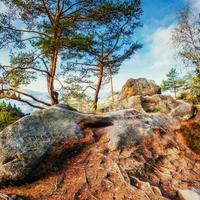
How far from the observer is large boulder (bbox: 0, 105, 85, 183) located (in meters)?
6.09

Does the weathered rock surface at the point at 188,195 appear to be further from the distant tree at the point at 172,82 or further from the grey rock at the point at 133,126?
the distant tree at the point at 172,82

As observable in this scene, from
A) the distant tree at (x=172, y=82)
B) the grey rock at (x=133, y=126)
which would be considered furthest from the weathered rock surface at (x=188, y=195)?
the distant tree at (x=172, y=82)

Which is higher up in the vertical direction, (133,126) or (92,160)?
(133,126)

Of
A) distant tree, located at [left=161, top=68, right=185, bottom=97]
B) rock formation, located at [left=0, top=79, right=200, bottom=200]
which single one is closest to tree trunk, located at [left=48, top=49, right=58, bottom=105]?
rock formation, located at [left=0, top=79, right=200, bottom=200]

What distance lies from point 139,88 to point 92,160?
2130 centimetres

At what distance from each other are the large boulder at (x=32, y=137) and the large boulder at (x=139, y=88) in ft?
63.2

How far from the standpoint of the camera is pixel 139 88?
27375 millimetres

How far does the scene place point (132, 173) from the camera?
20.6 feet

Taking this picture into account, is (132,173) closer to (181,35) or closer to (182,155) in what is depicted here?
(182,155)

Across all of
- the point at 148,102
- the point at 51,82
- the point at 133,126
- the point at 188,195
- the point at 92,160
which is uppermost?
the point at 51,82

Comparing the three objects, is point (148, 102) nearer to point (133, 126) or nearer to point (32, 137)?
point (133, 126)

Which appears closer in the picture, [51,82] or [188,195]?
[188,195]

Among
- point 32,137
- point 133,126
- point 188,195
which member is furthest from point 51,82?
point 188,195

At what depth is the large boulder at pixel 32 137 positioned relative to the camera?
6086mm
